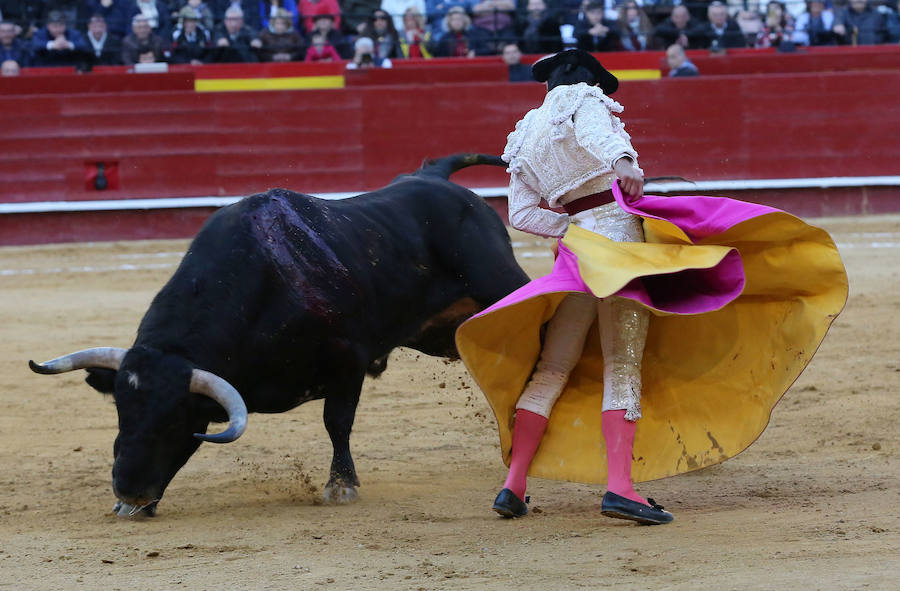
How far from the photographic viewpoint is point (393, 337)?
13.4 ft

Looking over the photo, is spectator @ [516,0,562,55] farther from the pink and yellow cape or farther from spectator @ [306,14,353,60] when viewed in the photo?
the pink and yellow cape

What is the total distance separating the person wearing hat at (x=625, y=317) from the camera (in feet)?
10.3

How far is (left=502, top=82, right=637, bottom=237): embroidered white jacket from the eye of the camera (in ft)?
10.4

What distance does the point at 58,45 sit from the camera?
10430 millimetres

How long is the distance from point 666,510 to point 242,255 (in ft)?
4.39

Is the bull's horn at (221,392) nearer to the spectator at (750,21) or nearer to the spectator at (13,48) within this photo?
the spectator at (13,48)

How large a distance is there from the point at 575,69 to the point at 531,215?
1.30 ft

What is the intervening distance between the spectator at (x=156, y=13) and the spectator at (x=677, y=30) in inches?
162

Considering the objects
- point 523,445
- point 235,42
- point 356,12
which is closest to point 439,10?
point 356,12

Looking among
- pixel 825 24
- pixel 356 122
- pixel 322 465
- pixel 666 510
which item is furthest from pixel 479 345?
pixel 825 24

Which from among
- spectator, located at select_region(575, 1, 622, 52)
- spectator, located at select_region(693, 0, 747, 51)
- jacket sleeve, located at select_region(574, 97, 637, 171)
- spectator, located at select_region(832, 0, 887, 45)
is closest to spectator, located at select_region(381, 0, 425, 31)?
spectator, located at select_region(575, 1, 622, 52)

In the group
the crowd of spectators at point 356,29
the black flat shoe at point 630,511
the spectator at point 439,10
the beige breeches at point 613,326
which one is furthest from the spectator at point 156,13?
the black flat shoe at point 630,511

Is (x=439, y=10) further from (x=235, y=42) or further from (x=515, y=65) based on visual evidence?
(x=235, y=42)

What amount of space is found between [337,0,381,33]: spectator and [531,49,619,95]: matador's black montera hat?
7572mm
